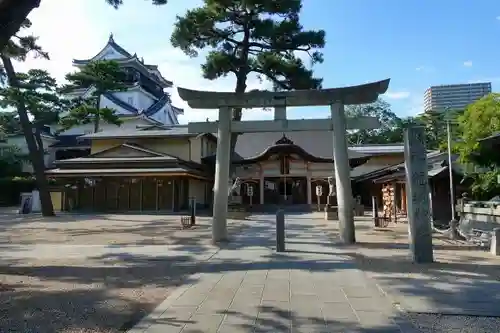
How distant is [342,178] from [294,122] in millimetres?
2168

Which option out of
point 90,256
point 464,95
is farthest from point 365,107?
point 90,256

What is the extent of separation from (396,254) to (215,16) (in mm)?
14600

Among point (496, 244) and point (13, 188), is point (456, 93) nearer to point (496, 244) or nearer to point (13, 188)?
point (496, 244)

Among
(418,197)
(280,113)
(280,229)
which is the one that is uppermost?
(280,113)

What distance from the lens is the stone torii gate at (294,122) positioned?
38.2ft

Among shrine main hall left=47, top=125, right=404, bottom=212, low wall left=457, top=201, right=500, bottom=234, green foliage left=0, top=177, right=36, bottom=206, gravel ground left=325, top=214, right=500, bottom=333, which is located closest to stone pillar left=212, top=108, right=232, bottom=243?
gravel ground left=325, top=214, right=500, bottom=333

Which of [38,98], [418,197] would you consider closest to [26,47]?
[38,98]

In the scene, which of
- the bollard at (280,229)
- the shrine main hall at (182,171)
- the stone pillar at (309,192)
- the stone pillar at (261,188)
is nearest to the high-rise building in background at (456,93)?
the shrine main hall at (182,171)

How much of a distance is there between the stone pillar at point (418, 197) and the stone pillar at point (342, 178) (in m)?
2.65

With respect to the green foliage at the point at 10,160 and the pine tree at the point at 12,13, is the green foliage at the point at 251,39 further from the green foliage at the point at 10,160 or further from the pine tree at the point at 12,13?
the green foliage at the point at 10,160

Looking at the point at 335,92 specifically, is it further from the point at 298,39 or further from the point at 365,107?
the point at 365,107

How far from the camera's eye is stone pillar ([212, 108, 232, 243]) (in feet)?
38.3

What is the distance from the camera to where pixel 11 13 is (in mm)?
6234

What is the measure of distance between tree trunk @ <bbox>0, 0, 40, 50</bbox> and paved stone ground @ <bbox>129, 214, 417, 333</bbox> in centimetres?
474
